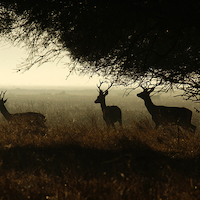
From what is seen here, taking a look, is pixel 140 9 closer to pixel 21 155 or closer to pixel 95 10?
pixel 95 10

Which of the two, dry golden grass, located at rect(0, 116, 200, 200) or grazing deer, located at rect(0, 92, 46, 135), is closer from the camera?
dry golden grass, located at rect(0, 116, 200, 200)

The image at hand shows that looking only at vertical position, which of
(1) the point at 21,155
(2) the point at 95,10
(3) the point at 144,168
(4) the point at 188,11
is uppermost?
(2) the point at 95,10

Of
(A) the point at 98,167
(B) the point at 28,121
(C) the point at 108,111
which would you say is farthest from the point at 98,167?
(C) the point at 108,111

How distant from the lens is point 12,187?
2.94m

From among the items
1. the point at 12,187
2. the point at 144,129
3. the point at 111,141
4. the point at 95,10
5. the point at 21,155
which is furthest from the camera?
the point at 144,129

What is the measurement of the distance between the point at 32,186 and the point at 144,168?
2.18 meters

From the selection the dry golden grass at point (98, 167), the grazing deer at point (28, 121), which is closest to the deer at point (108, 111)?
the grazing deer at point (28, 121)

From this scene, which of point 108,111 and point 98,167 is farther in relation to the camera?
point 108,111

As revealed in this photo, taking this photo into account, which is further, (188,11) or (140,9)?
(140,9)

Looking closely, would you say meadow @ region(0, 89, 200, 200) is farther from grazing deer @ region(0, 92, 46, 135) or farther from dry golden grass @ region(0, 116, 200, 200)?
grazing deer @ region(0, 92, 46, 135)

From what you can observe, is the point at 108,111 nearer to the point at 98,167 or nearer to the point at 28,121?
the point at 28,121

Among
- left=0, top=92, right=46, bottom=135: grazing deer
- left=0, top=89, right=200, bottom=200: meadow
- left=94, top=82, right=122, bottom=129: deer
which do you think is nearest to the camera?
left=0, top=89, right=200, bottom=200: meadow

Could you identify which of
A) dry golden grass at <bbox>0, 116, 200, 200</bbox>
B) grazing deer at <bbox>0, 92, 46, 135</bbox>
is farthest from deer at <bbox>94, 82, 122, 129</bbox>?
dry golden grass at <bbox>0, 116, 200, 200</bbox>

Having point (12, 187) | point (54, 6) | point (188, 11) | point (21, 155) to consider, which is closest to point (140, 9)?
point (188, 11)
